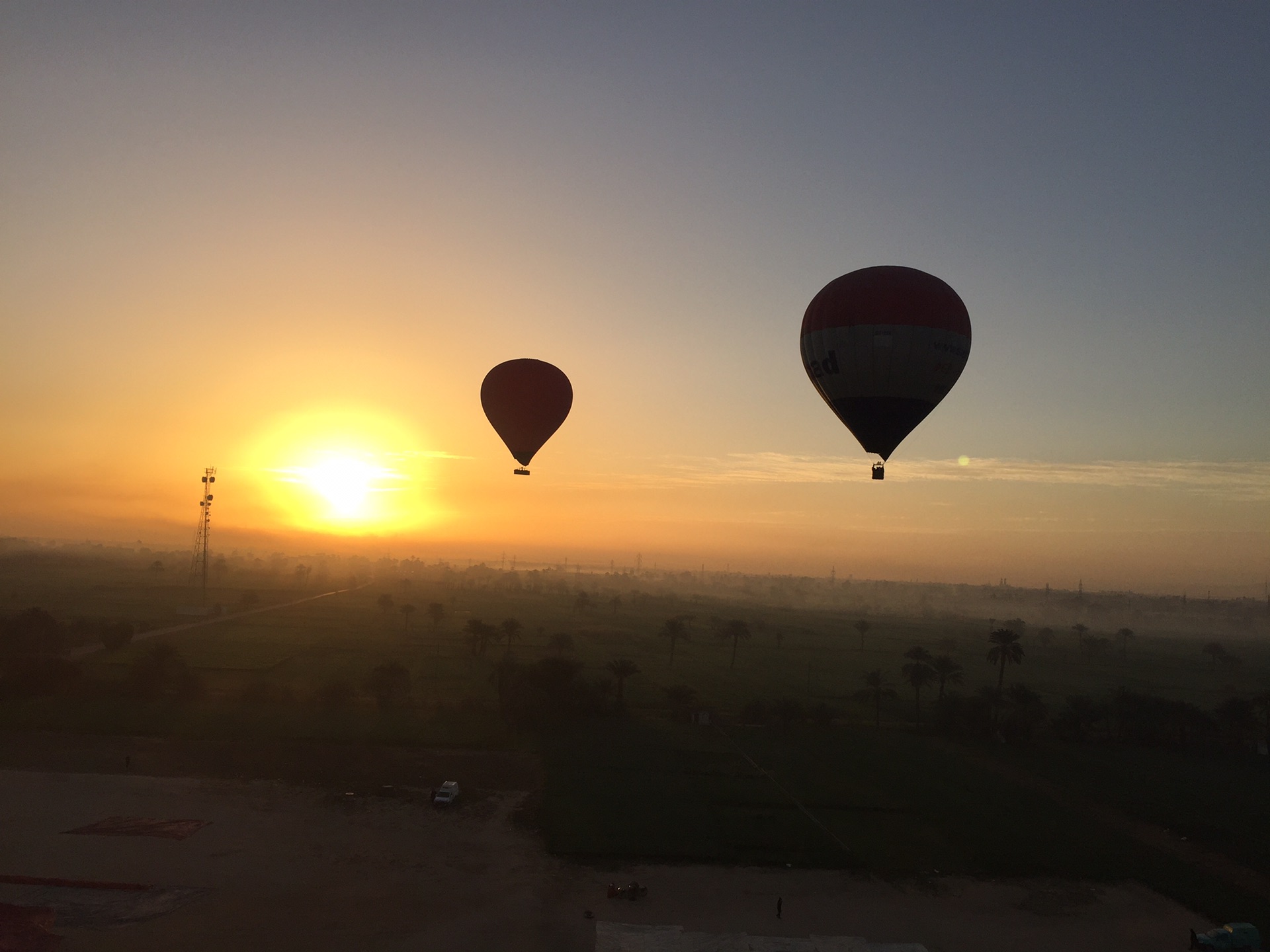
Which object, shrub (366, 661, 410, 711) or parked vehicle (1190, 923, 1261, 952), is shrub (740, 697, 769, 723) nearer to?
shrub (366, 661, 410, 711)

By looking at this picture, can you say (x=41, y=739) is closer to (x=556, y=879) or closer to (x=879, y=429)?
(x=556, y=879)

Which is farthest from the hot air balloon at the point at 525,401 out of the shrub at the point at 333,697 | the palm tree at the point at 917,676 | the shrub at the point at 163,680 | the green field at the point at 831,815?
the palm tree at the point at 917,676

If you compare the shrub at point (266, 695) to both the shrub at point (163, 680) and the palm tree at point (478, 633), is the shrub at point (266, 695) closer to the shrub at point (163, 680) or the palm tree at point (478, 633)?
the shrub at point (163, 680)

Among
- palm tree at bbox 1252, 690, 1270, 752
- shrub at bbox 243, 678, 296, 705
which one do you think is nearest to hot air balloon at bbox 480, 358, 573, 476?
shrub at bbox 243, 678, 296, 705

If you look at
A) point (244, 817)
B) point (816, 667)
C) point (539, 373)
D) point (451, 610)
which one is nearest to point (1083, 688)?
point (816, 667)

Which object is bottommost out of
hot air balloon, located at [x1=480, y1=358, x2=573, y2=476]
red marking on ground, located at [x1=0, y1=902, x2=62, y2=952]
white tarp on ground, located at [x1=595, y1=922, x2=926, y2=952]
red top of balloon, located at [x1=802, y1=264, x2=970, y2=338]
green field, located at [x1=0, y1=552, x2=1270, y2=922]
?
green field, located at [x1=0, y1=552, x2=1270, y2=922]

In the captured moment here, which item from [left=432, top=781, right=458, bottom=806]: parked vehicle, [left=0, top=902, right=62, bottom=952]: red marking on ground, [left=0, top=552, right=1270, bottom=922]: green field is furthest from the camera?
[left=432, top=781, right=458, bottom=806]: parked vehicle
